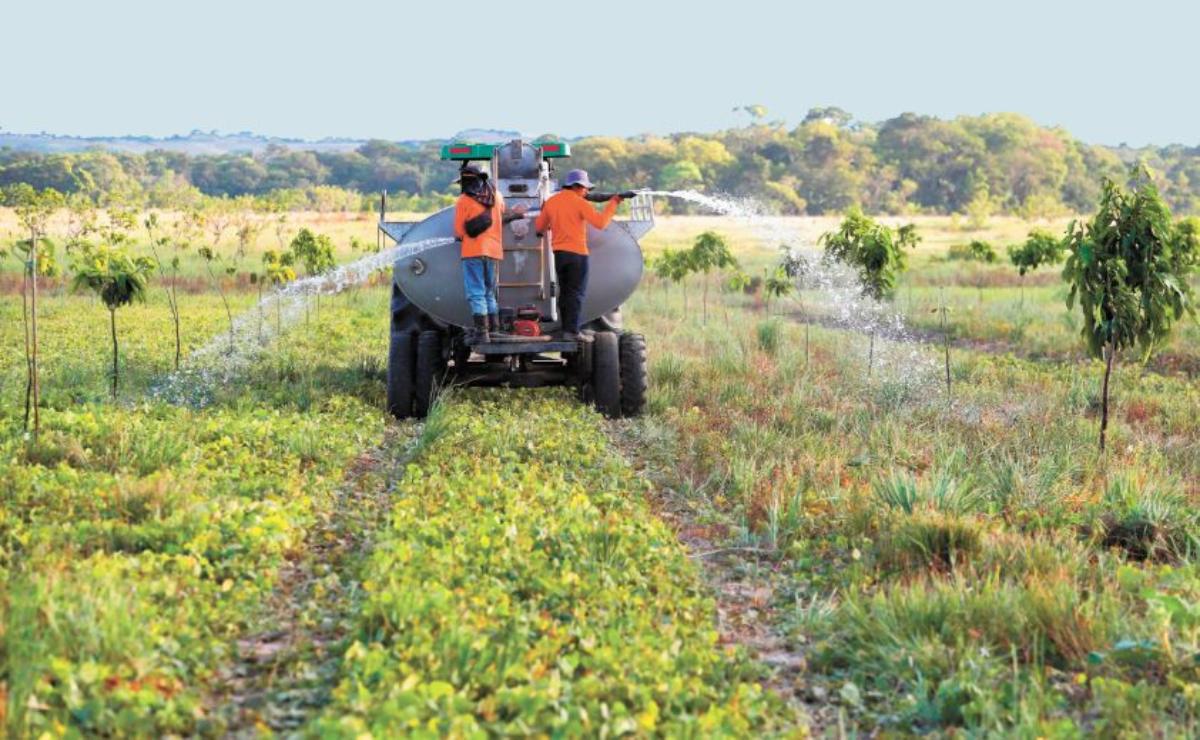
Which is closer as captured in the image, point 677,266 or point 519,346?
point 519,346

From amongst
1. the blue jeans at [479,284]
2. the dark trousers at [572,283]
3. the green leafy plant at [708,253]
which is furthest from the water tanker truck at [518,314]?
the green leafy plant at [708,253]

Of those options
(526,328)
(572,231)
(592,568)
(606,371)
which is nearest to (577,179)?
(572,231)

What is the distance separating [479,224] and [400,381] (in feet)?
5.86

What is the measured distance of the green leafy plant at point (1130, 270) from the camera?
37.0 feet

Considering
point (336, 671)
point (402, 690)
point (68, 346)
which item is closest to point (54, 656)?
point (336, 671)

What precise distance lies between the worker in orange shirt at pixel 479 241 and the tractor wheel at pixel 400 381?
0.72m

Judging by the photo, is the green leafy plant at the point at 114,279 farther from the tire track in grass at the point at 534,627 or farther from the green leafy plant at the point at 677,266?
the green leafy plant at the point at 677,266

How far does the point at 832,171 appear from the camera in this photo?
298ft

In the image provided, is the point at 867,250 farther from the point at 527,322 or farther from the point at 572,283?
the point at 527,322

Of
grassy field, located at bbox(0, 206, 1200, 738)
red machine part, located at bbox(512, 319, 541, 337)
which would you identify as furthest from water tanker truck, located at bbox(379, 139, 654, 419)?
grassy field, located at bbox(0, 206, 1200, 738)

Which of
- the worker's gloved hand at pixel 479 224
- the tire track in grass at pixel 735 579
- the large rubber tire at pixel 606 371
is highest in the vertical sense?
the worker's gloved hand at pixel 479 224

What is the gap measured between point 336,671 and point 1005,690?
9.65 feet

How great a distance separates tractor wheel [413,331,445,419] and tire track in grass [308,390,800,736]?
11.7 ft

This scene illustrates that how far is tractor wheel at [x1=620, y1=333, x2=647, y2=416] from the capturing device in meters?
13.0
